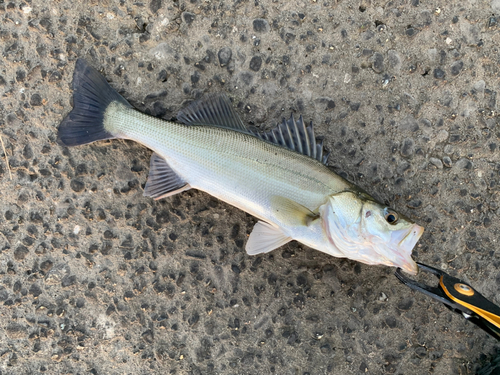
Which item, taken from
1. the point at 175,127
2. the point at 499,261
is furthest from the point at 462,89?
the point at 175,127

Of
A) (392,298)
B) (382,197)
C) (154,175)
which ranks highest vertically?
(154,175)

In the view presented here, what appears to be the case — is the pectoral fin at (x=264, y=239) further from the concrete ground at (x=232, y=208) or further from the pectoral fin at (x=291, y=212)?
the concrete ground at (x=232, y=208)

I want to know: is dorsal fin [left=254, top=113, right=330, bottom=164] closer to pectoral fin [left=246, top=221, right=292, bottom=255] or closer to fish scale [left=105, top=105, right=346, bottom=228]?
fish scale [left=105, top=105, right=346, bottom=228]

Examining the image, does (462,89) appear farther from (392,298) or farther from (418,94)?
(392,298)

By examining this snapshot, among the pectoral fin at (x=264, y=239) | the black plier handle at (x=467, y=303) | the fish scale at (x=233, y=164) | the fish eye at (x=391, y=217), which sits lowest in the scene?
the black plier handle at (x=467, y=303)

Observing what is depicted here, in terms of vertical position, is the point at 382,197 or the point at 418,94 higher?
the point at 418,94

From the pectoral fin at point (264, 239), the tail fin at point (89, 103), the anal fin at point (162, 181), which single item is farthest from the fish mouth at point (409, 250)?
the tail fin at point (89, 103)

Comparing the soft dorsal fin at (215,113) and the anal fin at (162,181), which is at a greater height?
the soft dorsal fin at (215,113)

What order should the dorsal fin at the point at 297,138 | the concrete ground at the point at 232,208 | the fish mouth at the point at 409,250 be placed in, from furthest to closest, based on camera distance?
the concrete ground at the point at 232,208, the dorsal fin at the point at 297,138, the fish mouth at the point at 409,250
